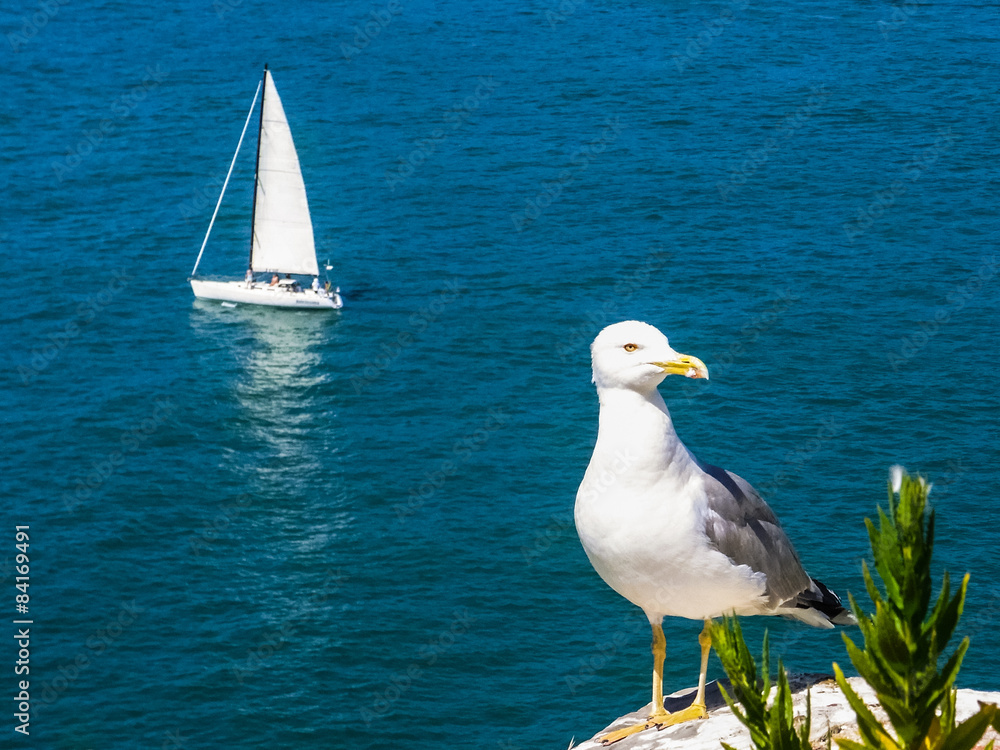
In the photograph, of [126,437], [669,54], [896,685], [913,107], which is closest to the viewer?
[896,685]

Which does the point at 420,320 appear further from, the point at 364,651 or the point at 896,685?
the point at 896,685

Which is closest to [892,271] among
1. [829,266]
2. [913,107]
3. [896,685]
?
[829,266]

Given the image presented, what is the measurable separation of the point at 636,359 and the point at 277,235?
356ft

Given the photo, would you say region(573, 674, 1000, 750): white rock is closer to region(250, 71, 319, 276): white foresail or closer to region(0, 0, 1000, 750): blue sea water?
region(0, 0, 1000, 750): blue sea water

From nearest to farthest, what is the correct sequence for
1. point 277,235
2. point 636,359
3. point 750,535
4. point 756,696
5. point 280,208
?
point 756,696
point 636,359
point 750,535
point 280,208
point 277,235

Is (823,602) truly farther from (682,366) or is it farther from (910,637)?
(910,637)

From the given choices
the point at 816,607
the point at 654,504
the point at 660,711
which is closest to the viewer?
the point at 654,504

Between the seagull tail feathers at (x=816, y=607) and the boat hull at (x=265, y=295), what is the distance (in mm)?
105728

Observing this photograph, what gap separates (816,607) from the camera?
22078mm

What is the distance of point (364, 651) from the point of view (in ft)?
300

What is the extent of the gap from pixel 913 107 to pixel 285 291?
75.5 meters

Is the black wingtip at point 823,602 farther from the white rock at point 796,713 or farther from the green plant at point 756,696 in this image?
the green plant at point 756,696

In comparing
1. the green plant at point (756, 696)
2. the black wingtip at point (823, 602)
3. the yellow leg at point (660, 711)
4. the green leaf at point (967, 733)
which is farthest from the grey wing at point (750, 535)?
the green leaf at point (967, 733)

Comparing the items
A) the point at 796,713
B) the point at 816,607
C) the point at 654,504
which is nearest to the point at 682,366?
the point at 654,504
